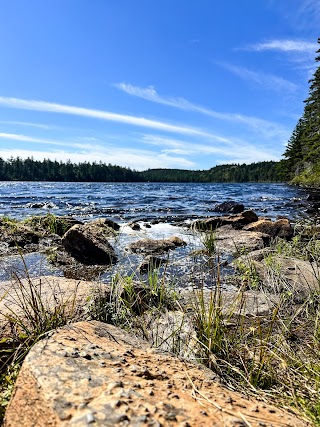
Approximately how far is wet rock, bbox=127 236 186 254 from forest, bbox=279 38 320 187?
32.9 m

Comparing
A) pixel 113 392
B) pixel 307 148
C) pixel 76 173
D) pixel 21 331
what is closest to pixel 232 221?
pixel 21 331

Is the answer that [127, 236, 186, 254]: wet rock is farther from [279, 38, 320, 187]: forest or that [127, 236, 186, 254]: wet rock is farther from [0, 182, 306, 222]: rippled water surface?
[279, 38, 320, 187]: forest

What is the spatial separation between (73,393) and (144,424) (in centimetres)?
33

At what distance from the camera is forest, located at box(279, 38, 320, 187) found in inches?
1574

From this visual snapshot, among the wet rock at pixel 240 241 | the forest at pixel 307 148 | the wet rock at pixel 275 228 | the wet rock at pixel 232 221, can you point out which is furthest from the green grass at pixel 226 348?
the forest at pixel 307 148

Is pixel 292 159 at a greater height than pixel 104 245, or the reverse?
pixel 292 159

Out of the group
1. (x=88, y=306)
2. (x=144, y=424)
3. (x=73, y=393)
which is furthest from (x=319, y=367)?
(x=88, y=306)

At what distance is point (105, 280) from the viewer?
→ 5719 mm

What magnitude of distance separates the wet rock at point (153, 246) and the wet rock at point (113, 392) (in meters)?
5.88

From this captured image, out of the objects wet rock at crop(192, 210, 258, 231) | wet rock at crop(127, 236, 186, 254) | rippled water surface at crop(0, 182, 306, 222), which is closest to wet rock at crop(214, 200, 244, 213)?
rippled water surface at crop(0, 182, 306, 222)

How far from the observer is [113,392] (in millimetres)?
1292

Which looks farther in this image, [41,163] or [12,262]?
[41,163]

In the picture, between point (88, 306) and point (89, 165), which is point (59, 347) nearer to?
point (88, 306)

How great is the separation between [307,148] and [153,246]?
48944mm
